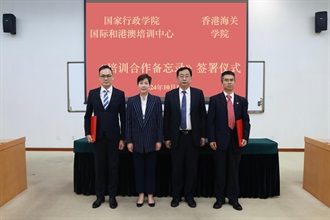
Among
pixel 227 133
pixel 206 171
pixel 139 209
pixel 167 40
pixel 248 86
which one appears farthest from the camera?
pixel 248 86

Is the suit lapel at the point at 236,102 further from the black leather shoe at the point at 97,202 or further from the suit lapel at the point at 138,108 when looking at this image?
the black leather shoe at the point at 97,202

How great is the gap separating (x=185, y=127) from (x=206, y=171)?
0.68 meters

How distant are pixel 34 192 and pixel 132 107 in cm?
166

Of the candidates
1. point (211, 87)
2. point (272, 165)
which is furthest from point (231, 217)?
point (211, 87)

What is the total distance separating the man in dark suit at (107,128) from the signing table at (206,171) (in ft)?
1.05

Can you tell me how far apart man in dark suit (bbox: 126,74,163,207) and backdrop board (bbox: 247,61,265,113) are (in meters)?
3.20

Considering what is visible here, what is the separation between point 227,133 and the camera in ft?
7.90

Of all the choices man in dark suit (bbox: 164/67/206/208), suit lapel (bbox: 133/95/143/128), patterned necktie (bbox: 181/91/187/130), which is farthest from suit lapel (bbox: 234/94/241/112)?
suit lapel (bbox: 133/95/143/128)

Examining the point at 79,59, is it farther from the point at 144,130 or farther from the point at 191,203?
the point at 191,203

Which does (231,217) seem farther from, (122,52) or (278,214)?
(122,52)

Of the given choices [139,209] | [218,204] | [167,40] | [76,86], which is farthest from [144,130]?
[76,86]

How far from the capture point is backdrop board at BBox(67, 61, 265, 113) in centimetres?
516

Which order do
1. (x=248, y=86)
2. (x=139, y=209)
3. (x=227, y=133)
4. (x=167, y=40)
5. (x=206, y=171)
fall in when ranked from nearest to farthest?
(x=227, y=133), (x=139, y=209), (x=206, y=171), (x=167, y=40), (x=248, y=86)

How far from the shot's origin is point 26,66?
5.33 m
